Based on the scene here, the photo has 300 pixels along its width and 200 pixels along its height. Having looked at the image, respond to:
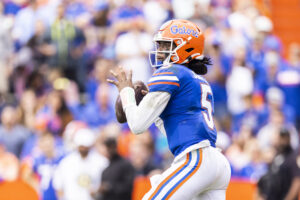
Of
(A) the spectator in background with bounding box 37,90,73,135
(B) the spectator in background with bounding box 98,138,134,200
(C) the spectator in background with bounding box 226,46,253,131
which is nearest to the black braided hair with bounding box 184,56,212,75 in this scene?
(B) the spectator in background with bounding box 98,138,134,200

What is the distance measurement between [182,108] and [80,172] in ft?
14.0

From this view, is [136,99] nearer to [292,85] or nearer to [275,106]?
[275,106]

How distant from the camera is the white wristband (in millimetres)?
4766

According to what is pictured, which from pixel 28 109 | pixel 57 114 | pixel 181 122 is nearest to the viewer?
pixel 181 122

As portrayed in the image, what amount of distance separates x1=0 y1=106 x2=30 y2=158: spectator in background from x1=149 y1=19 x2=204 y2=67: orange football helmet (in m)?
5.86

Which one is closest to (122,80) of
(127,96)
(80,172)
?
(127,96)

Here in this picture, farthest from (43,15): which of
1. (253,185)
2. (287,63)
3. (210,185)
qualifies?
(210,185)

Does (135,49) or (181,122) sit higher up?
(181,122)

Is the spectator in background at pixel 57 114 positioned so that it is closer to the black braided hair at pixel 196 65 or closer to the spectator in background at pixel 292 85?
the spectator in background at pixel 292 85

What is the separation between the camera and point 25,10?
1214 centimetres

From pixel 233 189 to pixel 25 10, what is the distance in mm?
5535

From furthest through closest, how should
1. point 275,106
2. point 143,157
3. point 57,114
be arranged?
point 275,106
point 57,114
point 143,157

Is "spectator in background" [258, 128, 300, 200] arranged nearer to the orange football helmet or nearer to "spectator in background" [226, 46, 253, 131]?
"spectator in background" [226, 46, 253, 131]

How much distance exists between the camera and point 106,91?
428 inches
